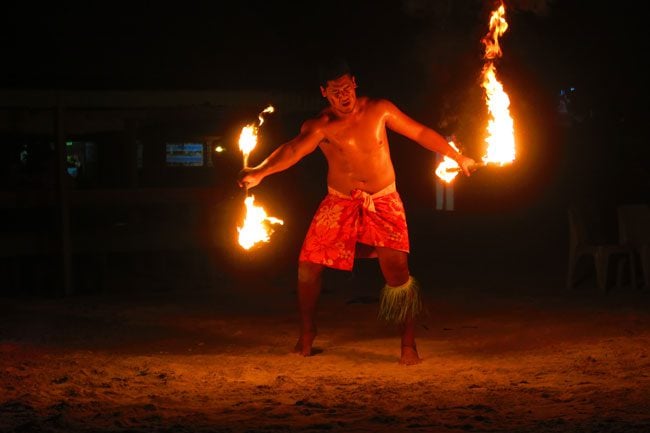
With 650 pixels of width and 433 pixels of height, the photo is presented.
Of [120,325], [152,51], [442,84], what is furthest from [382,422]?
[442,84]

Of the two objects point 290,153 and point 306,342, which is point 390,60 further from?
point 306,342

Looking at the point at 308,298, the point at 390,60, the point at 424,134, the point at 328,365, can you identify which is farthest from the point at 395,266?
the point at 390,60

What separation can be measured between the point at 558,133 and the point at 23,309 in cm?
1022

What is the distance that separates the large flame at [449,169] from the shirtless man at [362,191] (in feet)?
0.51

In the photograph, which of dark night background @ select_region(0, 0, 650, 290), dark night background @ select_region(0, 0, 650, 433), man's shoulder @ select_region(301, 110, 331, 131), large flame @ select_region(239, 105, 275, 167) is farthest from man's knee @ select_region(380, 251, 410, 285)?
dark night background @ select_region(0, 0, 650, 290)

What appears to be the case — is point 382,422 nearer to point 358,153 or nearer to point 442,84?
point 358,153

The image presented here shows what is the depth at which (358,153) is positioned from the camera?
686cm

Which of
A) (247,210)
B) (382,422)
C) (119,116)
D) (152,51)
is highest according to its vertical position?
(152,51)

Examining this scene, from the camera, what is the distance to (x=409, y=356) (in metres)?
6.68

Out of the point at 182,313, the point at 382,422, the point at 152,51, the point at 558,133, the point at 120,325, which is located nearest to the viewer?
the point at 382,422

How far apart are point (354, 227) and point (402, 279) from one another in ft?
1.65

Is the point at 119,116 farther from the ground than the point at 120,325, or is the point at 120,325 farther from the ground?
the point at 119,116

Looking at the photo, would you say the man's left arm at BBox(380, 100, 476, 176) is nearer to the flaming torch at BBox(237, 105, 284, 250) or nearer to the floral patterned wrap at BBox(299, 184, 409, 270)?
the floral patterned wrap at BBox(299, 184, 409, 270)

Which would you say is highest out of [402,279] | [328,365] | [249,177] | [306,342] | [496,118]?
[496,118]
